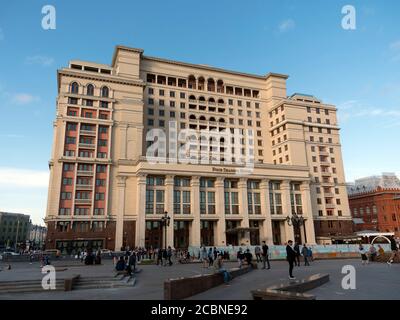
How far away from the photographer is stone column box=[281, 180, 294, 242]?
2368 inches

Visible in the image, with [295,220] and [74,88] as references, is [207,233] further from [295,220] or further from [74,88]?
[74,88]

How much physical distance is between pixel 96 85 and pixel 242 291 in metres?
55.1

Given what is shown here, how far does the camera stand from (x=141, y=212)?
52.1 m

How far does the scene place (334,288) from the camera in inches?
513

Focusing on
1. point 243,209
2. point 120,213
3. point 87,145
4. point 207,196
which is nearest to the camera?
point 120,213

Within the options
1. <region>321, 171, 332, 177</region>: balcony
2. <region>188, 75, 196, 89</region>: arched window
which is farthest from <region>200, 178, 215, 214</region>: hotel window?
<region>321, 171, 332, 177</region>: balcony

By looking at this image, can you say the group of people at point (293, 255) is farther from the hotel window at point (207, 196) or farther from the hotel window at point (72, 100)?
the hotel window at point (72, 100)

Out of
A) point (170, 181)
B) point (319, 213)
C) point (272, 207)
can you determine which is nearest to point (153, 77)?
point (170, 181)

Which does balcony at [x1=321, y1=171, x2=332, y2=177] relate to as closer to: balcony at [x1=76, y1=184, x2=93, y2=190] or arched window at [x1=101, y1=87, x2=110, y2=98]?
arched window at [x1=101, y1=87, x2=110, y2=98]

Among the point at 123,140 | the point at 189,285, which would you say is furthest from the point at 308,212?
the point at 189,285

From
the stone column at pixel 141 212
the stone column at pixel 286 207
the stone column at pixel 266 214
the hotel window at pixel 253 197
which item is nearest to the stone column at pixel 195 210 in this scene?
the stone column at pixel 141 212

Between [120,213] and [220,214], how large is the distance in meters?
18.1
